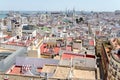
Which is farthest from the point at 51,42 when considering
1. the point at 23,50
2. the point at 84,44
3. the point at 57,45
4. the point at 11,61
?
the point at 11,61

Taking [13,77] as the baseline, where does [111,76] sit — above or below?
below

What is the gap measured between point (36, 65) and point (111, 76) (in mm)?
10708

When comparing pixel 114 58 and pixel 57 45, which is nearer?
pixel 114 58

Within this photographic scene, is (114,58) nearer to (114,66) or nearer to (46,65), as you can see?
(114,66)

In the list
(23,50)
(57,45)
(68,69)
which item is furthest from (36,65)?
(57,45)

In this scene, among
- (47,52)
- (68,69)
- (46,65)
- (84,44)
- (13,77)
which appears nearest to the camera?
(13,77)

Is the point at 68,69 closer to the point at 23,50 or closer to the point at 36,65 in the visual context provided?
the point at 36,65

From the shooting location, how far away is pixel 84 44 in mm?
49969

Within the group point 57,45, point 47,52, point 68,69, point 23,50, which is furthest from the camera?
point 57,45

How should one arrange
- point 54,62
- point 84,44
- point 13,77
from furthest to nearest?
point 84,44, point 54,62, point 13,77

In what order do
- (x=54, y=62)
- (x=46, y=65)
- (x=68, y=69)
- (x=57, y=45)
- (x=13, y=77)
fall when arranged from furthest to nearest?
(x=57, y=45)
(x=54, y=62)
(x=46, y=65)
(x=68, y=69)
(x=13, y=77)

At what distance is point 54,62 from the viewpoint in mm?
28891

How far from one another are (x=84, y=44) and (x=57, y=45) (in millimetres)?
7677

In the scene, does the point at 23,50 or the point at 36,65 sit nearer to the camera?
the point at 36,65
